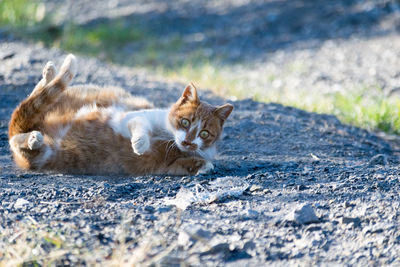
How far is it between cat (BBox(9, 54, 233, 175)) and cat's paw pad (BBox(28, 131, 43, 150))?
0.6 inches

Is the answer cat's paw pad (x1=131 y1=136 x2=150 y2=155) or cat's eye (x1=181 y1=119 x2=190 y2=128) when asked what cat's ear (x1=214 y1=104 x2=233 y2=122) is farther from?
cat's paw pad (x1=131 y1=136 x2=150 y2=155)

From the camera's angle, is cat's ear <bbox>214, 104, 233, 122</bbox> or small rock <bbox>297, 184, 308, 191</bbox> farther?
cat's ear <bbox>214, 104, 233, 122</bbox>

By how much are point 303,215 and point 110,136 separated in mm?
1678

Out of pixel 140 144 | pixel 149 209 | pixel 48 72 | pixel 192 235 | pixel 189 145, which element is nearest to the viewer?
pixel 192 235

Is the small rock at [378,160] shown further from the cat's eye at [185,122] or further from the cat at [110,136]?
the cat's eye at [185,122]

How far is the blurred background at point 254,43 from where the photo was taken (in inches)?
264

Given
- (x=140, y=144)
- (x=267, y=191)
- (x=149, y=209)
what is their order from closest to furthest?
(x=149, y=209) → (x=267, y=191) → (x=140, y=144)

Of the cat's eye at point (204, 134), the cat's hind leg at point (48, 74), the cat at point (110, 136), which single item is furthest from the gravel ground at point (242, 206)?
the cat's hind leg at point (48, 74)

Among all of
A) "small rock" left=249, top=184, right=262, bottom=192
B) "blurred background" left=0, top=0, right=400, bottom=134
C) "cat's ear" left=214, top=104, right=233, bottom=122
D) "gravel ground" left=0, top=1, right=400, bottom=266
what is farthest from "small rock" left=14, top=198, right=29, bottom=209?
"blurred background" left=0, top=0, right=400, bottom=134

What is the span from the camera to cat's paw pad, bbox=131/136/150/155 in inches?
143

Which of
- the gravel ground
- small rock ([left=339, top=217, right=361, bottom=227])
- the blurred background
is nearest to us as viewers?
the gravel ground

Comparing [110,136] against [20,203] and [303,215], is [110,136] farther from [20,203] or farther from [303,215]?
[303,215]

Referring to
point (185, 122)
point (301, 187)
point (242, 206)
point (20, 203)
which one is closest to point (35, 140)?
point (20, 203)

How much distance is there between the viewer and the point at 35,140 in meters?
3.71
